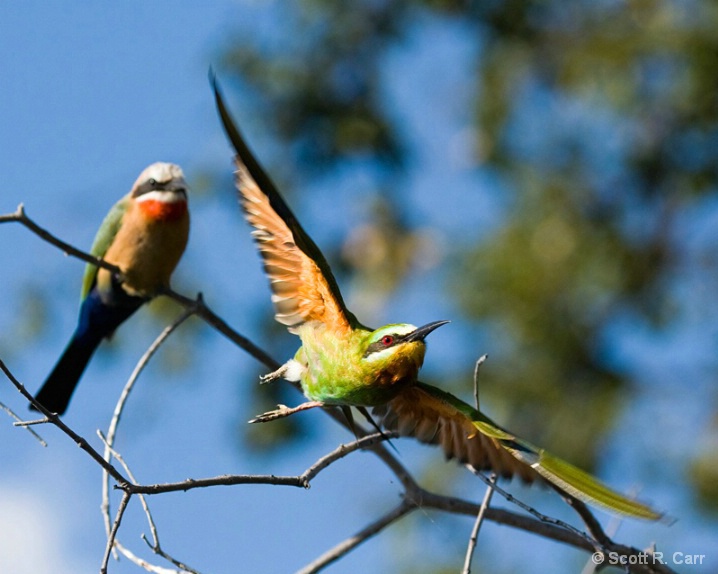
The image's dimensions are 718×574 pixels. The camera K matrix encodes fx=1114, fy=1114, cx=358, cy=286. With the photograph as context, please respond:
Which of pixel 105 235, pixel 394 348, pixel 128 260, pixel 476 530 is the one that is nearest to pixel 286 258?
pixel 394 348

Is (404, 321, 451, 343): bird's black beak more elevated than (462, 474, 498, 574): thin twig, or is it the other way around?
(404, 321, 451, 343): bird's black beak

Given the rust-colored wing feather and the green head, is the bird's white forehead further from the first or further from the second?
the green head

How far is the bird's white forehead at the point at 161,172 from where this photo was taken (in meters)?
4.71

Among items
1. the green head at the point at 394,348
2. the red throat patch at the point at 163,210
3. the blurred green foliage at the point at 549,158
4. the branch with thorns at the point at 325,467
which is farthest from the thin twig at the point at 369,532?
the blurred green foliage at the point at 549,158

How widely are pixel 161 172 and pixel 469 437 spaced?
2170mm

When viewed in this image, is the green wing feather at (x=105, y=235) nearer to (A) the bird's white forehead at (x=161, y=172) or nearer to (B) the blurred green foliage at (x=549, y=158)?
(A) the bird's white forehead at (x=161, y=172)

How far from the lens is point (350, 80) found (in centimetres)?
742

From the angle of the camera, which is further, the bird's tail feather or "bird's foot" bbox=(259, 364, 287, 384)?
the bird's tail feather

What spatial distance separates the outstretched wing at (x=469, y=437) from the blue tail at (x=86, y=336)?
1.93 m

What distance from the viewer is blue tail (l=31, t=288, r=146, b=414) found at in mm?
4699

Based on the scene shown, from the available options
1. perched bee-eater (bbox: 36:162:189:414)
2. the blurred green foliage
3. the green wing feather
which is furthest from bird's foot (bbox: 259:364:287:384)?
the blurred green foliage

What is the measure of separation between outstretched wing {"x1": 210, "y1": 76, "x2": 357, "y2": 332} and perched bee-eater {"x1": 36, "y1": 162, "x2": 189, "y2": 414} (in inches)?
63.9

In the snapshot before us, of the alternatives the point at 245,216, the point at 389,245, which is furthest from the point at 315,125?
the point at 245,216

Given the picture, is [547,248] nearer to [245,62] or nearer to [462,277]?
[462,277]
